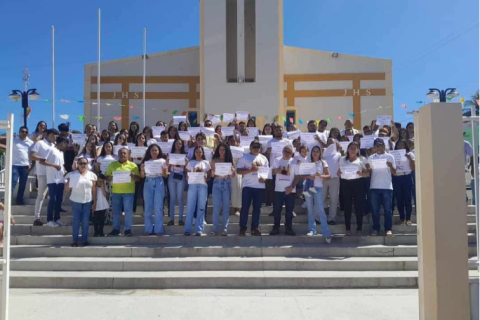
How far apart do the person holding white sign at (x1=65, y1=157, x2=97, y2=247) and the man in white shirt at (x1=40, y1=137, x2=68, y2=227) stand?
2.45 ft

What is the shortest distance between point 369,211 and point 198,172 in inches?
148

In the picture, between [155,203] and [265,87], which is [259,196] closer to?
[155,203]

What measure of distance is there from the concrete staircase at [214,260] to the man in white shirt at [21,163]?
1172 millimetres

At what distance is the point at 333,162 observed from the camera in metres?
8.45

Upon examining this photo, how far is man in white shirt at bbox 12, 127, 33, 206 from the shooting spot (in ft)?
29.5

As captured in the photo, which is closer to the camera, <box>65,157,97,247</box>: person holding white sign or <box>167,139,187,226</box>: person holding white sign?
<box>65,157,97,247</box>: person holding white sign

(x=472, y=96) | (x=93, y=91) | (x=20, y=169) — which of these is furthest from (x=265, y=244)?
(x=472, y=96)

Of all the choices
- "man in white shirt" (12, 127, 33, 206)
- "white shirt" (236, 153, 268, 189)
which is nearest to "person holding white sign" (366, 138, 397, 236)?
"white shirt" (236, 153, 268, 189)

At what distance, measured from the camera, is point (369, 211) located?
845 centimetres

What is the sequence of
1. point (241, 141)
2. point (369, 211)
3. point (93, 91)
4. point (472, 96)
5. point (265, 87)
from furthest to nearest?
point (472, 96)
point (93, 91)
point (265, 87)
point (241, 141)
point (369, 211)

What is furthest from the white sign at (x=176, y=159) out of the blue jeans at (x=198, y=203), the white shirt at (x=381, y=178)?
the white shirt at (x=381, y=178)

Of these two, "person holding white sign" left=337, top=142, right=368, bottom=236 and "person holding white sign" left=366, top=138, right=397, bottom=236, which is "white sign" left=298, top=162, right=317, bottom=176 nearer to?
"person holding white sign" left=337, top=142, right=368, bottom=236

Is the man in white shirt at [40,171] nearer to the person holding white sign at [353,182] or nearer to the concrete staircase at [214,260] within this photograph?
the concrete staircase at [214,260]

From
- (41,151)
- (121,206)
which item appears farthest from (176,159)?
(41,151)
